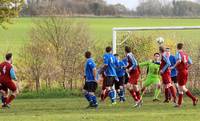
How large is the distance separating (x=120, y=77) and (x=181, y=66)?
12.0 feet

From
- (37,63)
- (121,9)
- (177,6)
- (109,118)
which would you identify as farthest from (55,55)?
(121,9)

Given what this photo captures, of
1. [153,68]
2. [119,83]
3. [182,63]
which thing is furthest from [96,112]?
[153,68]

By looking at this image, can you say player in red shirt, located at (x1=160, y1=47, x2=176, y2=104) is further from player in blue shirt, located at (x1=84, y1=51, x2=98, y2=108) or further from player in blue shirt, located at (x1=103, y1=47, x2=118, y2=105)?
player in blue shirt, located at (x1=84, y1=51, x2=98, y2=108)

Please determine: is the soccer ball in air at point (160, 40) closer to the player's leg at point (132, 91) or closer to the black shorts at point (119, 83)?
the black shorts at point (119, 83)

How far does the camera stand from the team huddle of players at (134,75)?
22.5 m

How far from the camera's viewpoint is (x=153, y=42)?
96.3ft

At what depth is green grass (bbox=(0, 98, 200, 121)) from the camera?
18703mm

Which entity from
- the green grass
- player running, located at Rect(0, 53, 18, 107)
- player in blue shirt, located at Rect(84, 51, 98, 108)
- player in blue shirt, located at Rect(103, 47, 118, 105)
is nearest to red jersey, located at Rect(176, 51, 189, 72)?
the green grass

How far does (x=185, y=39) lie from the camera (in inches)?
1182

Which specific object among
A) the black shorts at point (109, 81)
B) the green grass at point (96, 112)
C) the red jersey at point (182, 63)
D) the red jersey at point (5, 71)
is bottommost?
the green grass at point (96, 112)

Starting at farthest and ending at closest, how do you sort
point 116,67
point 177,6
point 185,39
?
point 177,6
point 185,39
point 116,67

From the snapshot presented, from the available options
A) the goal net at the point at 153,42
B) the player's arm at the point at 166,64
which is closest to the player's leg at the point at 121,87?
the goal net at the point at 153,42

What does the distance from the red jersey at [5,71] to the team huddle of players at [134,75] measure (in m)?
2.72

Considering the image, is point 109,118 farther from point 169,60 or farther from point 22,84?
point 22,84
